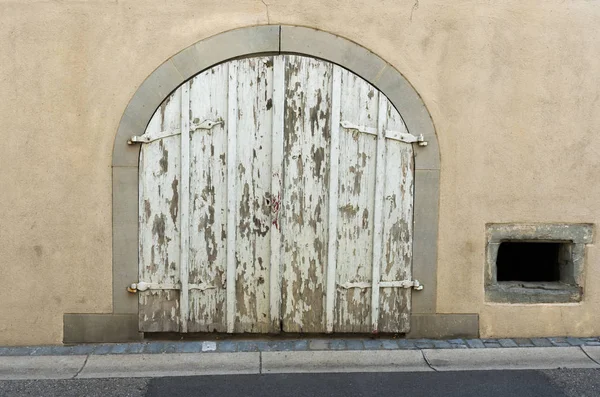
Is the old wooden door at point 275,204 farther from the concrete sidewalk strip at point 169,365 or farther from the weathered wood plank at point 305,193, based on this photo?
the concrete sidewalk strip at point 169,365

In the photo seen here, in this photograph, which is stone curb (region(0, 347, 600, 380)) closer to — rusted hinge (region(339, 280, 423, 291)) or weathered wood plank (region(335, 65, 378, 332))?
weathered wood plank (region(335, 65, 378, 332))

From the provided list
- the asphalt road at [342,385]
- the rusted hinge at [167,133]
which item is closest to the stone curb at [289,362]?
the asphalt road at [342,385]

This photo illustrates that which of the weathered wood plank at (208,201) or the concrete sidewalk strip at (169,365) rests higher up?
the weathered wood plank at (208,201)

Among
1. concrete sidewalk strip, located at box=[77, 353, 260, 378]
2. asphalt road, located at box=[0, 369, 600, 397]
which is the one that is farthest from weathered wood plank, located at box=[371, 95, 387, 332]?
concrete sidewalk strip, located at box=[77, 353, 260, 378]

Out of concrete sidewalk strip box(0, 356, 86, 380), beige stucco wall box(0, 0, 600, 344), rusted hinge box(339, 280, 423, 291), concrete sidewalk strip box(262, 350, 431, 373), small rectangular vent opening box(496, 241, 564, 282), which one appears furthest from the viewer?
Result: small rectangular vent opening box(496, 241, 564, 282)

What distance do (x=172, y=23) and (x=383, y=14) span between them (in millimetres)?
1569

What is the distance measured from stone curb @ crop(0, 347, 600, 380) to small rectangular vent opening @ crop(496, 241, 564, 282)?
77 cm

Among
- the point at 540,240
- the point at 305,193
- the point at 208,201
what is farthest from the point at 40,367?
the point at 540,240

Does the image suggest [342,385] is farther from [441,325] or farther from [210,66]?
[210,66]

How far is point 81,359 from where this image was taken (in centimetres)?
448

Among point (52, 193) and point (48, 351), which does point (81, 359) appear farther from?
point (52, 193)

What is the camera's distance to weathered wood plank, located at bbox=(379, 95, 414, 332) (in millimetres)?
4707

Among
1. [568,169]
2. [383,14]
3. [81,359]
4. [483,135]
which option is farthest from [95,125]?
[568,169]

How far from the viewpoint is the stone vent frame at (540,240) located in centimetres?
483
